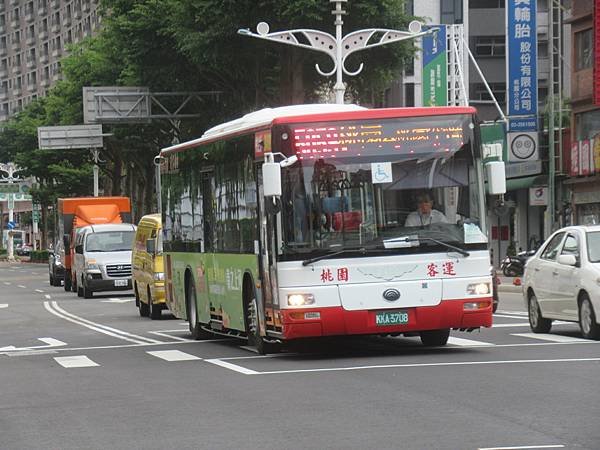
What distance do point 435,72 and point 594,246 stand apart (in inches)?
1716

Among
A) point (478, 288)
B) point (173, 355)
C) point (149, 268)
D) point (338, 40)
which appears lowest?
point (173, 355)

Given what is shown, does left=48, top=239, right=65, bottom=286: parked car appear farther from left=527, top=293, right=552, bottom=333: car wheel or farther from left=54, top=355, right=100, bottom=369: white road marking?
left=54, top=355, right=100, bottom=369: white road marking

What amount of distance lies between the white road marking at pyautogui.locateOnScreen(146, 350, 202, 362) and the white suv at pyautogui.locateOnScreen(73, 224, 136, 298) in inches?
946

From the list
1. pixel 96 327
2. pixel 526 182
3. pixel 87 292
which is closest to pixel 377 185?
pixel 96 327

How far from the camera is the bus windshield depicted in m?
17.0

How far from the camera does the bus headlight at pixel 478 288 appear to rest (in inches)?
686

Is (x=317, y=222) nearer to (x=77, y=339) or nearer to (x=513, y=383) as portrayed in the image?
(x=513, y=383)

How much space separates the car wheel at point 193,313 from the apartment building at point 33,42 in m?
124

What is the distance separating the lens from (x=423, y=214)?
17.1 metres

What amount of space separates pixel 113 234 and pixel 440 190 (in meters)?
29.1

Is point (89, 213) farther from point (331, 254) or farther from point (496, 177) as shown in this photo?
point (496, 177)

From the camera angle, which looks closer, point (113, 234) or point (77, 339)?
point (77, 339)

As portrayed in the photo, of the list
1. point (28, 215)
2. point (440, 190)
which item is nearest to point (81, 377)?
point (440, 190)

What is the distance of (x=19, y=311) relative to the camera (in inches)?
1432
